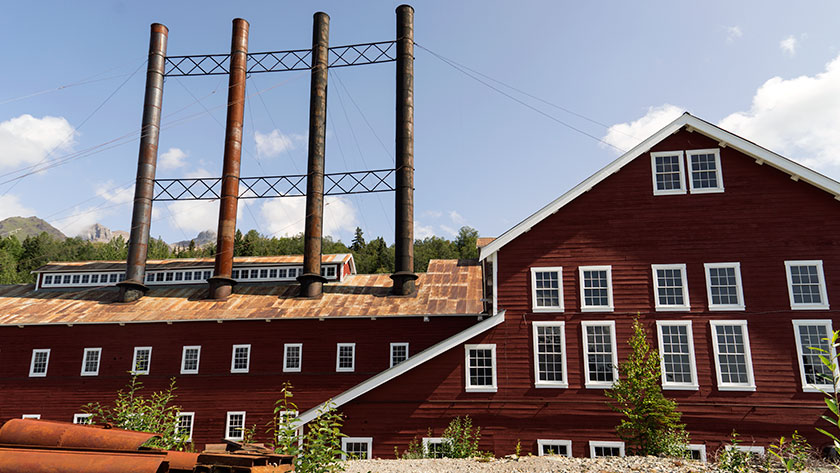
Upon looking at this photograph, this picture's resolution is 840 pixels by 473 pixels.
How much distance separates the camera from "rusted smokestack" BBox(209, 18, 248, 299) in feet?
114

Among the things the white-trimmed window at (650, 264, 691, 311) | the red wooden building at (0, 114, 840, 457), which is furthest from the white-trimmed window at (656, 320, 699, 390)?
the white-trimmed window at (650, 264, 691, 311)

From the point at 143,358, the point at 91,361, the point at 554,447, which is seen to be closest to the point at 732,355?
the point at 554,447

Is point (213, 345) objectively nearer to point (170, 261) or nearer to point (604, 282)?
point (170, 261)

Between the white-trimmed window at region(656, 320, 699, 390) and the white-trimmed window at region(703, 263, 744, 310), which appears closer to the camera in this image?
the white-trimmed window at region(656, 320, 699, 390)

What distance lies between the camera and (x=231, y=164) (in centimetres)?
3788

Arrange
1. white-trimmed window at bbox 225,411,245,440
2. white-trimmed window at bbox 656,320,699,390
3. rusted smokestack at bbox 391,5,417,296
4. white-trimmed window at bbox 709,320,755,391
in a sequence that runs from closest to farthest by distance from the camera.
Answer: white-trimmed window at bbox 709,320,755,391, white-trimmed window at bbox 656,320,699,390, white-trimmed window at bbox 225,411,245,440, rusted smokestack at bbox 391,5,417,296

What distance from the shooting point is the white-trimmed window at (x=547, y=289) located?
73.3 ft

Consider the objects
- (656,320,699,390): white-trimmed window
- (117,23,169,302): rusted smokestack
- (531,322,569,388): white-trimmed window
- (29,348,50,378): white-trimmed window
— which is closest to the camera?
(656,320,699,390): white-trimmed window

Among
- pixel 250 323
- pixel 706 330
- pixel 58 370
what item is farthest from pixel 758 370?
pixel 58 370

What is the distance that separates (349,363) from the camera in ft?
97.3

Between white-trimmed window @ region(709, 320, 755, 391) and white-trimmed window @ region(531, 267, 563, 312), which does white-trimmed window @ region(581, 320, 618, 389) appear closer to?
white-trimmed window @ region(531, 267, 563, 312)

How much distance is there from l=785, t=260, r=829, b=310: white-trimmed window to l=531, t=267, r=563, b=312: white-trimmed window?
8221 mm

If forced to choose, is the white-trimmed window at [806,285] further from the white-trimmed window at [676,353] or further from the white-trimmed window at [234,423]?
the white-trimmed window at [234,423]

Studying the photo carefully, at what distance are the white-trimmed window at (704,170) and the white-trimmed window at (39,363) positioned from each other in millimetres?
33999
